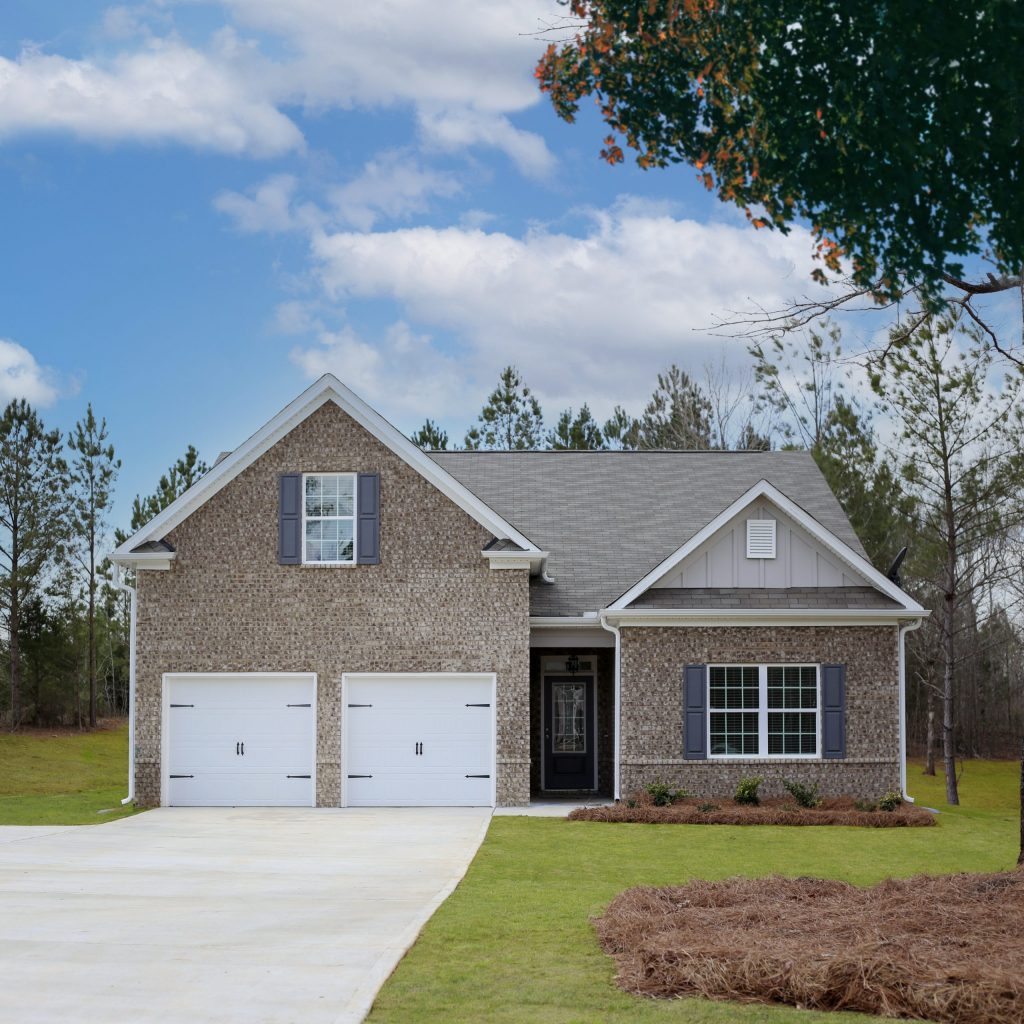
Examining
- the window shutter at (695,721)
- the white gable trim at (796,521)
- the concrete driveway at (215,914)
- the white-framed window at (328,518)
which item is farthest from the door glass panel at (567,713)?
the white-framed window at (328,518)

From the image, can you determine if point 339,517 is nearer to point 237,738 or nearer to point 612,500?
point 237,738

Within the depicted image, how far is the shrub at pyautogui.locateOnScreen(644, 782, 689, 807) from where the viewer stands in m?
18.7

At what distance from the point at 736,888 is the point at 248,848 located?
680 centimetres

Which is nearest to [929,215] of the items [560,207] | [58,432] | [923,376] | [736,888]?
[736,888]

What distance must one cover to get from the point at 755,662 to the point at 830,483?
17.2 m

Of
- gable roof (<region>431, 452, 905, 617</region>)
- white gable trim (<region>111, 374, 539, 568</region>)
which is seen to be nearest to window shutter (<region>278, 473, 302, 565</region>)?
white gable trim (<region>111, 374, 539, 568</region>)

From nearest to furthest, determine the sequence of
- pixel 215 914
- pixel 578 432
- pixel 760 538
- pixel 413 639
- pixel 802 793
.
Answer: pixel 215 914
pixel 802 793
pixel 413 639
pixel 760 538
pixel 578 432

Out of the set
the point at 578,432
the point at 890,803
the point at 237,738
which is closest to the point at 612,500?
the point at 890,803

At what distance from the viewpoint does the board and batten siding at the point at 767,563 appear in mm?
20141

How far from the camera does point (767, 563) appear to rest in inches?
796

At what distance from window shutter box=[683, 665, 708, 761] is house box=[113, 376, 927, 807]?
0.41 feet

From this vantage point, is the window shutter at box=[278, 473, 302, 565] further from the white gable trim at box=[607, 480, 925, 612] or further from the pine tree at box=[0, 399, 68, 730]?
the pine tree at box=[0, 399, 68, 730]

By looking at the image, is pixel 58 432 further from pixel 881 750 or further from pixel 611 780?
pixel 881 750

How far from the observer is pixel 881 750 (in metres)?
19.6
